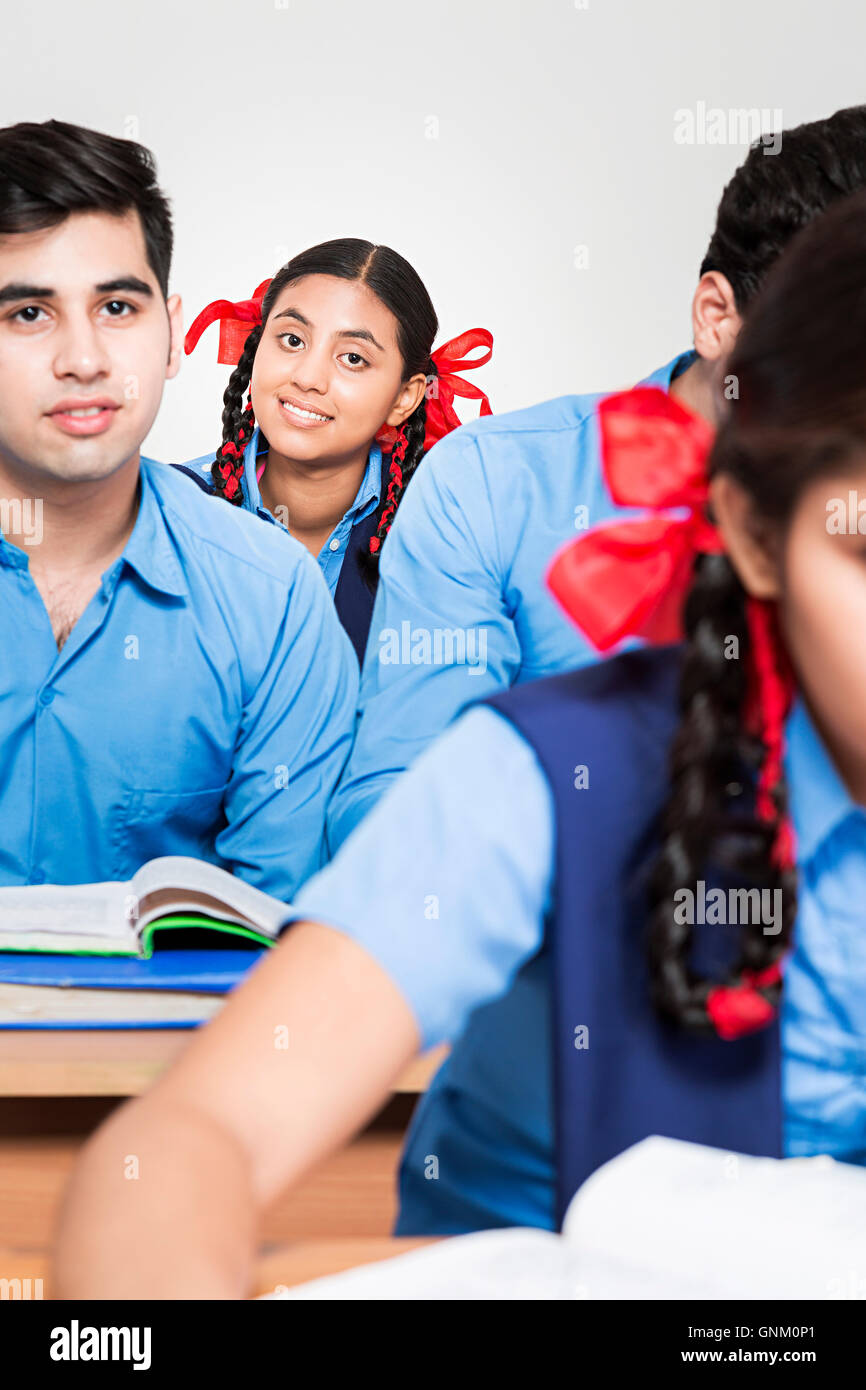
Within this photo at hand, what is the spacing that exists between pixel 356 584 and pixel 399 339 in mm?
523

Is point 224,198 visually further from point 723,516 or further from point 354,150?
point 723,516

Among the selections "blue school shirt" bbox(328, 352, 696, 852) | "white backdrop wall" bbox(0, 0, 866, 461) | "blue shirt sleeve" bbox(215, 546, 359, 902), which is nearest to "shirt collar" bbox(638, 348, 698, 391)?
"blue school shirt" bbox(328, 352, 696, 852)

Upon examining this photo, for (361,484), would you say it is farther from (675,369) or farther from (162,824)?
(162,824)

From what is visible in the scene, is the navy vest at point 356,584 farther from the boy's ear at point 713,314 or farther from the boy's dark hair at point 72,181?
the boy's ear at point 713,314

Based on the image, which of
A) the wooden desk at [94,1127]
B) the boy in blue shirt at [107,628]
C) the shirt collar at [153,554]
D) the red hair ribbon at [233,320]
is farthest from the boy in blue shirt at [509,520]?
the red hair ribbon at [233,320]

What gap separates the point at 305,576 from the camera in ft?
6.25

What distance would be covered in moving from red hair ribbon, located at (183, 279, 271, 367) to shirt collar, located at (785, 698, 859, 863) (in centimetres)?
258

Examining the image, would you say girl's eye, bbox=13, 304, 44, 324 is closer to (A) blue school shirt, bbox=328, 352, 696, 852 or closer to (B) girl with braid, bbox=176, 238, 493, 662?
(A) blue school shirt, bbox=328, 352, 696, 852

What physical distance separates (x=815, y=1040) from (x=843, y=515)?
0.27 metres

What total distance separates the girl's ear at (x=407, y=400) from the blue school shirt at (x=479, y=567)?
95cm

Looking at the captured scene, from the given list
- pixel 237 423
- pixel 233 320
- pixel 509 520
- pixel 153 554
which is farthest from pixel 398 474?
pixel 153 554
